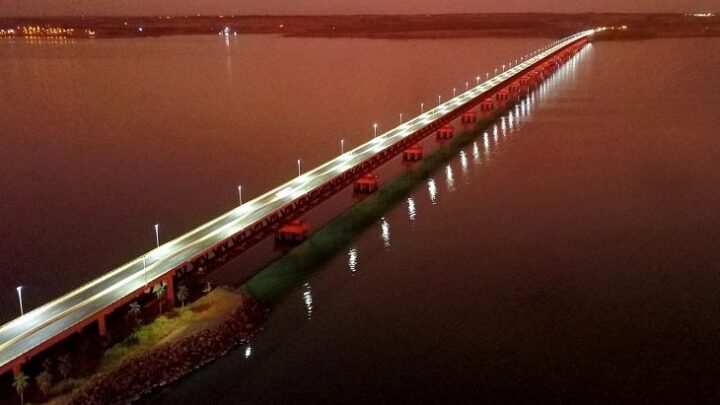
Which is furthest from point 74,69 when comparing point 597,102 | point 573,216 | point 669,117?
point 573,216

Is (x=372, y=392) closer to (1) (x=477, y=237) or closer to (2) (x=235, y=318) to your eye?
(2) (x=235, y=318)

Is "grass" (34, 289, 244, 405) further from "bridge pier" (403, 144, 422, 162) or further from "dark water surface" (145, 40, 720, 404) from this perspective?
"bridge pier" (403, 144, 422, 162)

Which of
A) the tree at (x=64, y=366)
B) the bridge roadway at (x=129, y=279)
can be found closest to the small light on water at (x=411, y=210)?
the bridge roadway at (x=129, y=279)

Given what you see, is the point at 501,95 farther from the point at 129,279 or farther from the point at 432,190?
the point at 129,279

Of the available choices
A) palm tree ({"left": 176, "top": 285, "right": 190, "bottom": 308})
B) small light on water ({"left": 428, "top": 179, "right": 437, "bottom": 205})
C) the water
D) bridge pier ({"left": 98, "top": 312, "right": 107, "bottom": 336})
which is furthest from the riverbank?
small light on water ({"left": 428, "top": 179, "right": 437, "bottom": 205})

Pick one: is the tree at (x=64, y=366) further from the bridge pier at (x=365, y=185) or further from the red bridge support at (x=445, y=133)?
the red bridge support at (x=445, y=133)

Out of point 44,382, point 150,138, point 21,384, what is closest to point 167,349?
point 44,382
